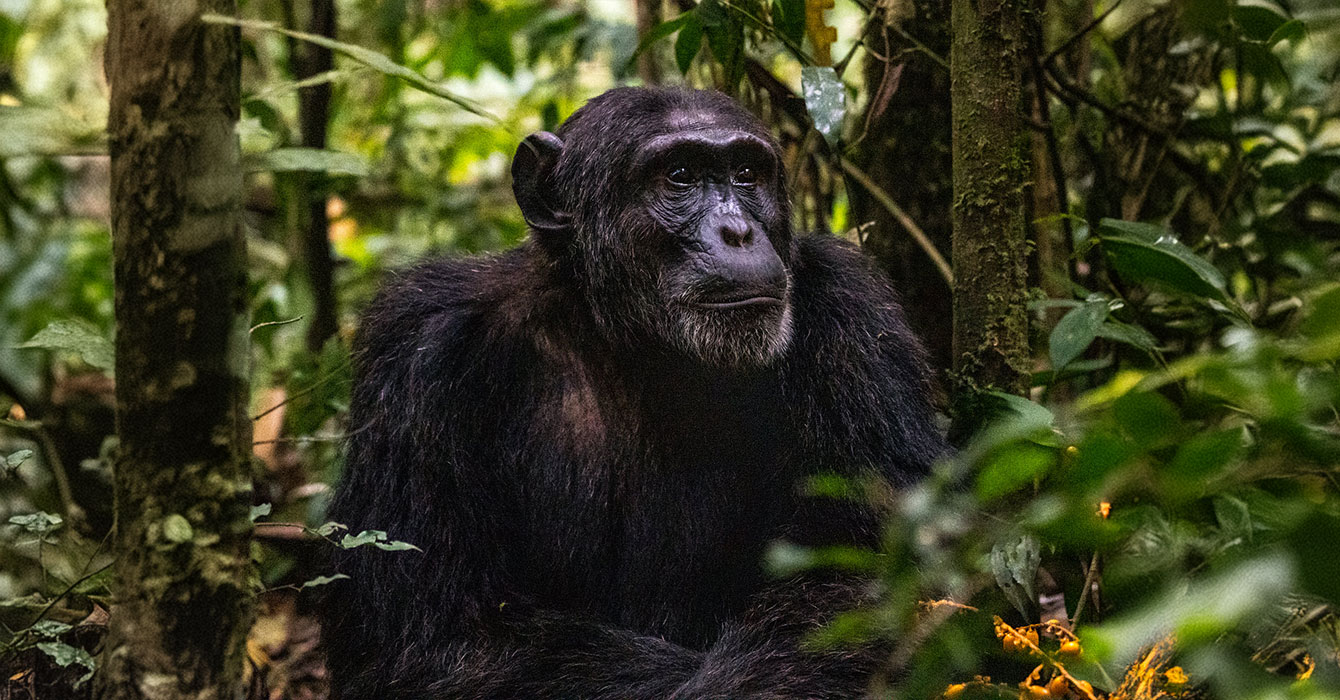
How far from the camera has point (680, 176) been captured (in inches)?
154

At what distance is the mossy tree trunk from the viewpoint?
228cm

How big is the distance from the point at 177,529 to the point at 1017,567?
1.99 m

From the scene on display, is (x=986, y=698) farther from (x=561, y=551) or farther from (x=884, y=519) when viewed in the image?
(x=561, y=551)

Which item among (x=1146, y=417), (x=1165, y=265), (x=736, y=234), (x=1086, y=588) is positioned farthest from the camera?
(x=736, y=234)

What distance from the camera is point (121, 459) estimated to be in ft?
7.75

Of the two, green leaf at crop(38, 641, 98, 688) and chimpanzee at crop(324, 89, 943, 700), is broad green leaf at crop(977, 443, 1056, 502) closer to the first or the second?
chimpanzee at crop(324, 89, 943, 700)

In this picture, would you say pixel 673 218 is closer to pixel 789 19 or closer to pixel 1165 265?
pixel 789 19

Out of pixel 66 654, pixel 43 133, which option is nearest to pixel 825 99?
pixel 43 133

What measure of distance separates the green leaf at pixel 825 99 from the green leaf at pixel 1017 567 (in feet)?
4.54

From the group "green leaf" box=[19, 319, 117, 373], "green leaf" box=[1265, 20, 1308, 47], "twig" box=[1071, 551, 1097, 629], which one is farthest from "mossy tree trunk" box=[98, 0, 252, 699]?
"green leaf" box=[1265, 20, 1308, 47]

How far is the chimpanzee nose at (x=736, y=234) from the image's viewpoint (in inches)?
145

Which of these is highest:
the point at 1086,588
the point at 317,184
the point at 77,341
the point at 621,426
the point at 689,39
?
the point at 689,39

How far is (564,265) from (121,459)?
1.90m

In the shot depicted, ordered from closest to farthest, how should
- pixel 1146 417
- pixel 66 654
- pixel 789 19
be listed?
pixel 1146 417, pixel 66 654, pixel 789 19
